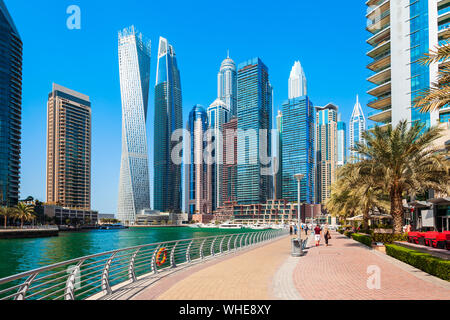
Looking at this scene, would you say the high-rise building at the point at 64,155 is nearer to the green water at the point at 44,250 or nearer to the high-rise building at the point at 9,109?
the high-rise building at the point at 9,109

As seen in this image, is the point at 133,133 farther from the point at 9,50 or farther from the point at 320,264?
the point at 320,264

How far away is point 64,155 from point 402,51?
583 ft

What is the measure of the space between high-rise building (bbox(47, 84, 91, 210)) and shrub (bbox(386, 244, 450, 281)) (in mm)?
194455

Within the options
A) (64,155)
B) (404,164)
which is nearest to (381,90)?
(404,164)

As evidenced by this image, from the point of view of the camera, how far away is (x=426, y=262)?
45.0 feet

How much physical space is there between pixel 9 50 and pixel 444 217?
5950 inches

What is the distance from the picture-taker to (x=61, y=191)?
7446 inches

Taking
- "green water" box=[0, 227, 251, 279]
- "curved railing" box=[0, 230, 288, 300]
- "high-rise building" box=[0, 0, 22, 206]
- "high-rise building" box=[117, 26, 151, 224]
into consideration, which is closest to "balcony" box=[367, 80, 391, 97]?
"curved railing" box=[0, 230, 288, 300]

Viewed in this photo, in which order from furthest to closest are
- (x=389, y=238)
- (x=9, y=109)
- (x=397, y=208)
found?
1. (x=9, y=109)
2. (x=389, y=238)
3. (x=397, y=208)

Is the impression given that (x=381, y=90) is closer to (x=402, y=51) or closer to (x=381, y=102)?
(x=381, y=102)

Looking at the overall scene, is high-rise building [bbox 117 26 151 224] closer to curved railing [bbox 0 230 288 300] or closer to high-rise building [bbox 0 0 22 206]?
high-rise building [bbox 0 0 22 206]

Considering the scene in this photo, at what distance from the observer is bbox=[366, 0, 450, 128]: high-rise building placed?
52.2m

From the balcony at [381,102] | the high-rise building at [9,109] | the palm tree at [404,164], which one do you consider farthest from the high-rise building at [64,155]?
the palm tree at [404,164]
